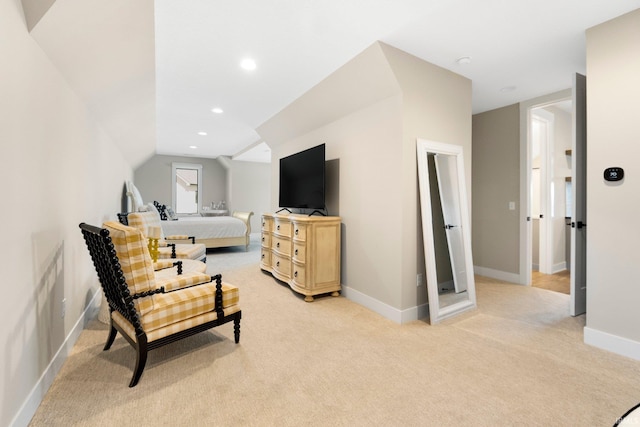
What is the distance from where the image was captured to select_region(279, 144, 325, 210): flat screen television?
370 centimetres

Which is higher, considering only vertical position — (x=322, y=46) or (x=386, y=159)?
(x=322, y=46)

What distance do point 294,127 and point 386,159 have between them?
1.99 m

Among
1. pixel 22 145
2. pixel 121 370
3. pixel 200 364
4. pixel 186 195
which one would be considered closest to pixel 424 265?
pixel 200 364

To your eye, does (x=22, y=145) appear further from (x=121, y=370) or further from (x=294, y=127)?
(x=294, y=127)

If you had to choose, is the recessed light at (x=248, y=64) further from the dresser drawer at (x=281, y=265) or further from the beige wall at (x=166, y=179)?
the beige wall at (x=166, y=179)

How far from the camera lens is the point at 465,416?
5.08 feet

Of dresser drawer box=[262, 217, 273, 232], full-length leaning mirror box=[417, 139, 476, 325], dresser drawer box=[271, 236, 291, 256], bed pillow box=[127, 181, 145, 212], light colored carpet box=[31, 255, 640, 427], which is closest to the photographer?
light colored carpet box=[31, 255, 640, 427]

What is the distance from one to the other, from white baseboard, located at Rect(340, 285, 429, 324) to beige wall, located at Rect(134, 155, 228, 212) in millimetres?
7467

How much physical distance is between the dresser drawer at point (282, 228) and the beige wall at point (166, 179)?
6090 mm

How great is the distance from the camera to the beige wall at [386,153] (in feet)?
9.16

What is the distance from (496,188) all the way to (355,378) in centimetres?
377

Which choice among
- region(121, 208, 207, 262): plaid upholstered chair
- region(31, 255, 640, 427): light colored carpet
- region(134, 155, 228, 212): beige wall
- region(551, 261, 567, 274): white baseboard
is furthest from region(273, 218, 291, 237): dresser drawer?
region(134, 155, 228, 212): beige wall

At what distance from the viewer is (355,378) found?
1.89 meters

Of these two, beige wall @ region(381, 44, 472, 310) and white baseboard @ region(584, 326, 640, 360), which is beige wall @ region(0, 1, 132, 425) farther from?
white baseboard @ region(584, 326, 640, 360)
